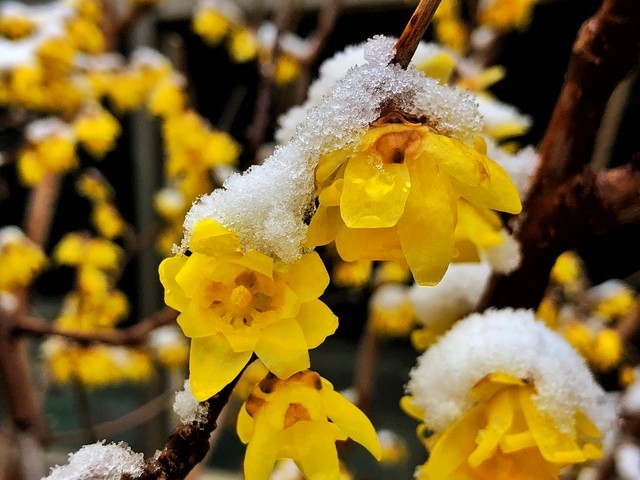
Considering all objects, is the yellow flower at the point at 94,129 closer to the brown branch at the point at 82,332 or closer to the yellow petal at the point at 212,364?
the brown branch at the point at 82,332

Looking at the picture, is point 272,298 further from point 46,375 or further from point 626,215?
point 46,375

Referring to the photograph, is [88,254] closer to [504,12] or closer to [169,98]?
[169,98]

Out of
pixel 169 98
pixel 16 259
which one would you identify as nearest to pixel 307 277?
pixel 16 259

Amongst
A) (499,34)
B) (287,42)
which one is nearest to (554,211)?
(499,34)

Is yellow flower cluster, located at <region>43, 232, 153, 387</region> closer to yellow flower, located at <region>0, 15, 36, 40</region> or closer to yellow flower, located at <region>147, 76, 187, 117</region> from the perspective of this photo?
yellow flower, located at <region>147, 76, 187, 117</region>

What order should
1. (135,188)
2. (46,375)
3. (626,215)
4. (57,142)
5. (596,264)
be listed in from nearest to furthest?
(626,215) < (57,142) < (46,375) < (596,264) < (135,188)

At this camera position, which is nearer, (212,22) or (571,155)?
(571,155)
